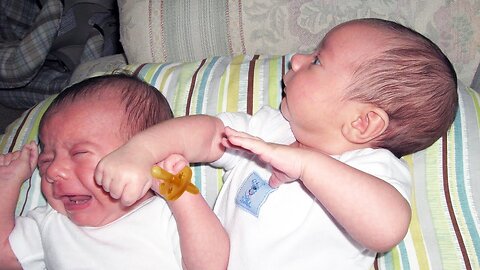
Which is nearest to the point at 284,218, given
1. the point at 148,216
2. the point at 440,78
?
the point at 148,216

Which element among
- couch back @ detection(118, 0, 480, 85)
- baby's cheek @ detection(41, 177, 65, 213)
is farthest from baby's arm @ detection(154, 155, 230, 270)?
couch back @ detection(118, 0, 480, 85)

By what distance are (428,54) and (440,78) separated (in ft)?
Result: 0.18

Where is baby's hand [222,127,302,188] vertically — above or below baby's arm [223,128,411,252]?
above

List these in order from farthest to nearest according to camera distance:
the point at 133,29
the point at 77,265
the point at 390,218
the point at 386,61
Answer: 1. the point at 133,29
2. the point at 77,265
3. the point at 386,61
4. the point at 390,218

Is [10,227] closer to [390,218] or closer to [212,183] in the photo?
[212,183]

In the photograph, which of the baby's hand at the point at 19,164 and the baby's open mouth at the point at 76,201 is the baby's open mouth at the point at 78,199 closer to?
the baby's open mouth at the point at 76,201

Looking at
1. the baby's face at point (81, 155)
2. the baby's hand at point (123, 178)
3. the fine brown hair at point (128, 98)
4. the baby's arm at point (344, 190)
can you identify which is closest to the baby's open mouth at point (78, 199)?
the baby's face at point (81, 155)

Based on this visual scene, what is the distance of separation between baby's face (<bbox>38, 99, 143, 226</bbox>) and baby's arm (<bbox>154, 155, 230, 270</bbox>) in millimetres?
180

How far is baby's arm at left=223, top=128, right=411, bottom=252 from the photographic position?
852mm

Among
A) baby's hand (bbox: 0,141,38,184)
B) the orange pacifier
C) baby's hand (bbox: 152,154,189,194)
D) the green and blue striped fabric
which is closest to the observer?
the orange pacifier

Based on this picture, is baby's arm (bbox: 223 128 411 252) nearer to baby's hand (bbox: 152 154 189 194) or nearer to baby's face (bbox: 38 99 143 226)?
baby's hand (bbox: 152 154 189 194)

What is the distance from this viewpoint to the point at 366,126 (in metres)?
1.01

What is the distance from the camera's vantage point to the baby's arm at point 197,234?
101cm

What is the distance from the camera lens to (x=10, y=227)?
3.90ft
